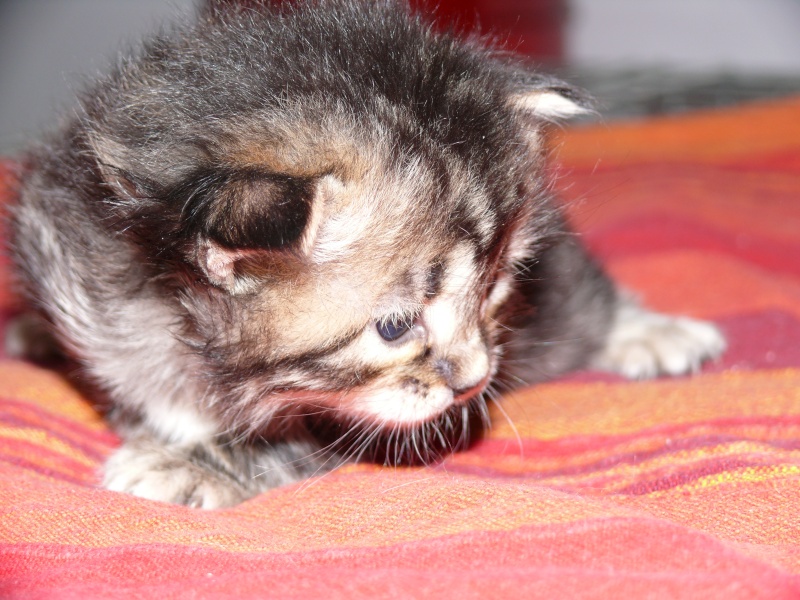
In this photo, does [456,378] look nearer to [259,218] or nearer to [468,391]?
[468,391]

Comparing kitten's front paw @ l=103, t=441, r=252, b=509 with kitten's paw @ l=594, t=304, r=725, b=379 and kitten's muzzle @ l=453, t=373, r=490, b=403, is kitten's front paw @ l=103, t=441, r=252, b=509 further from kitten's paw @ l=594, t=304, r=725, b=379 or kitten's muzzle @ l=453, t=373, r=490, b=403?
kitten's paw @ l=594, t=304, r=725, b=379

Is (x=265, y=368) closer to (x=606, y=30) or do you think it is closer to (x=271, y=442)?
(x=271, y=442)

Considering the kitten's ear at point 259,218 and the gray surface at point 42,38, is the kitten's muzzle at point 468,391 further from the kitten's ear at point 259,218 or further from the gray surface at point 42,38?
the gray surface at point 42,38

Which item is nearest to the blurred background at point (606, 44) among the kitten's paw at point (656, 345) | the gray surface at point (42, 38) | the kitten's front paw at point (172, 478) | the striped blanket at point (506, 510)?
the gray surface at point (42, 38)

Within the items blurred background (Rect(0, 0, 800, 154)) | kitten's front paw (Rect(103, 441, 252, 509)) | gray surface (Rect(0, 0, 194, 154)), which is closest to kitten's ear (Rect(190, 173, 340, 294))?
kitten's front paw (Rect(103, 441, 252, 509))

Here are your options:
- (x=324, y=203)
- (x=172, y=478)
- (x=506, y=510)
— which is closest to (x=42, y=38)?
(x=172, y=478)

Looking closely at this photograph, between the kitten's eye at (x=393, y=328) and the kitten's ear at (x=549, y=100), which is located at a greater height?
the kitten's ear at (x=549, y=100)
